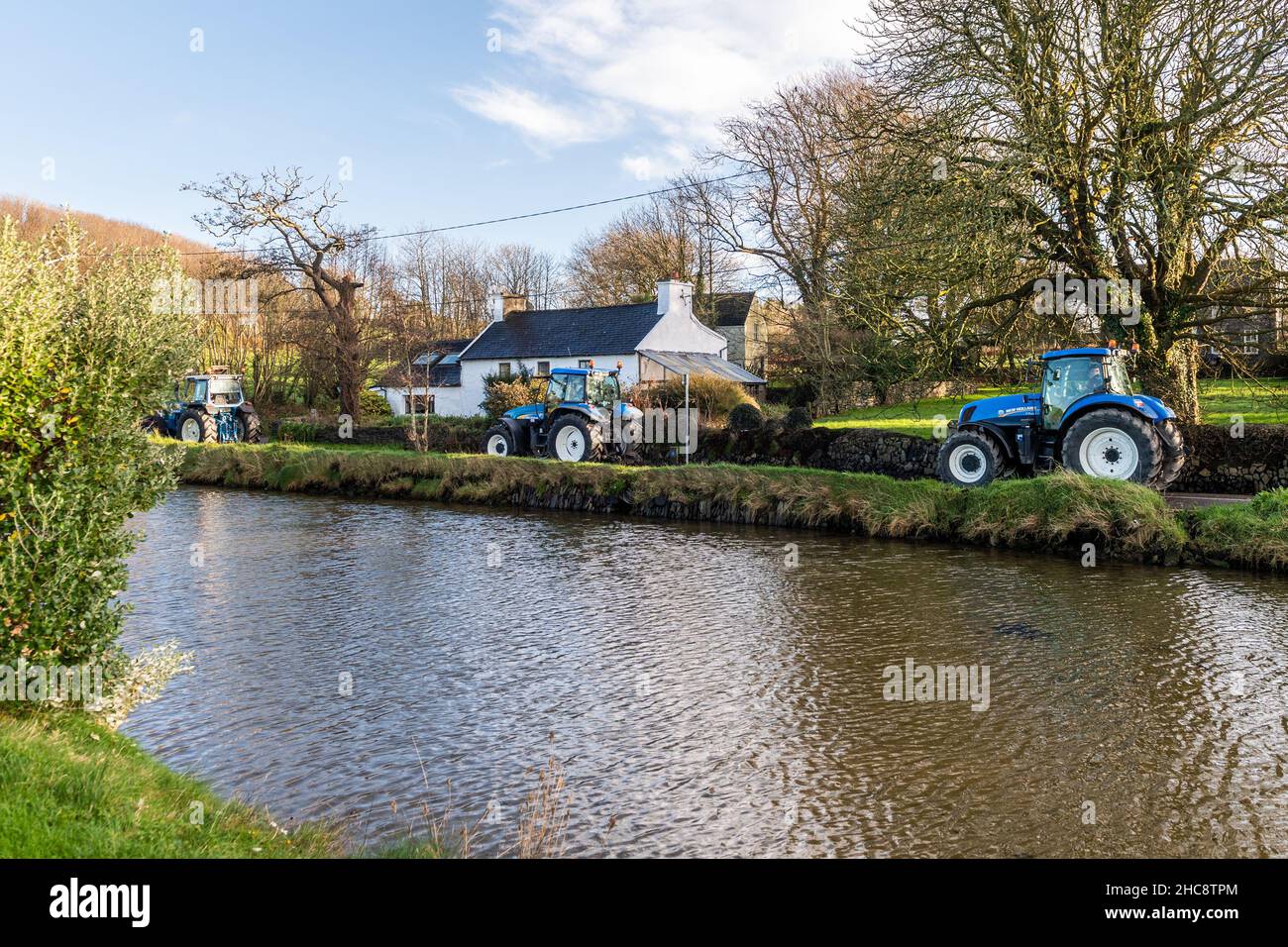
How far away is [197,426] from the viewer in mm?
27875

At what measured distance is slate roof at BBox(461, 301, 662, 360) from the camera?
36.5m

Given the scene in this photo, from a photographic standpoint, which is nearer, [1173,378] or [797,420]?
[1173,378]

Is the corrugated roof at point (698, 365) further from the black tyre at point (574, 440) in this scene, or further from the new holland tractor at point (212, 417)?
the new holland tractor at point (212, 417)

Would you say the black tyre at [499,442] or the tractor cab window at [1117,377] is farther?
the black tyre at [499,442]

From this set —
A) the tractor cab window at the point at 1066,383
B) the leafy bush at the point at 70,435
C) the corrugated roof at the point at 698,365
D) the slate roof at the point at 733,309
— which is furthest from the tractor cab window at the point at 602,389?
the slate roof at the point at 733,309

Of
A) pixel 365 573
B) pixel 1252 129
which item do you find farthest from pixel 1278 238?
pixel 365 573

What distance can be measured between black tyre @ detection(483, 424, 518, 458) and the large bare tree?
34.8ft

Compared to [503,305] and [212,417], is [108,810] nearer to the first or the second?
[212,417]

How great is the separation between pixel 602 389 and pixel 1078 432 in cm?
1084

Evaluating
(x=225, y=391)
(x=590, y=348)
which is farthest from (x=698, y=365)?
(x=225, y=391)

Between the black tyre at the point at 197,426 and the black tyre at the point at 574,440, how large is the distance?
1168 cm

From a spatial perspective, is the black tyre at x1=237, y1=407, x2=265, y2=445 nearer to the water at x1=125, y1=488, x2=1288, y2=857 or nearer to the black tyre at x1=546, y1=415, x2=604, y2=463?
the black tyre at x1=546, y1=415, x2=604, y2=463

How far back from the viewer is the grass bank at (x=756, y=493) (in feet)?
44.9
